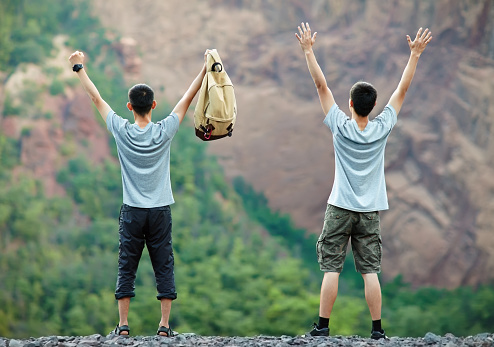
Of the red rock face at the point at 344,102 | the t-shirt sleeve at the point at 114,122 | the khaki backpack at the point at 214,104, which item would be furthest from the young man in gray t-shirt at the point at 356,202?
the red rock face at the point at 344,102

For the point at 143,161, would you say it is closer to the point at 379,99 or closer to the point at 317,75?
the point at 317,75

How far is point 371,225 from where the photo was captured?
392 centimetres

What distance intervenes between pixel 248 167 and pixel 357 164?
1830cm

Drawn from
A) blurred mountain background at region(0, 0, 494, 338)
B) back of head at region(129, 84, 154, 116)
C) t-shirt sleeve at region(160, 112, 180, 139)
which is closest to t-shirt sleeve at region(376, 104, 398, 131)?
t-shirt sleeve at region(160, 112, 180, 139)

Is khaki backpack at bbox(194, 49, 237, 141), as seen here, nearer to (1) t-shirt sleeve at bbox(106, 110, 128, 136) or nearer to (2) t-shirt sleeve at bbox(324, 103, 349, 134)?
(1) t-shirt sleeve at bbox(106, 110, 128, 136)

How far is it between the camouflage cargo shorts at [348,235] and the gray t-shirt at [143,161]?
3.36 ft

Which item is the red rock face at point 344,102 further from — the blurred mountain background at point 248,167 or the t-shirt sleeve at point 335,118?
the t-shirt sleeve at point 335,118

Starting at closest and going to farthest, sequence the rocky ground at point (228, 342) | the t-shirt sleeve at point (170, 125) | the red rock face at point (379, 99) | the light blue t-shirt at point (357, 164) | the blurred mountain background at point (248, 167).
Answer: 1. the rocky ground at point (228, 342)
2. the light blue t-shirt at point (357, 164)
3. the t-shirt sleeve at point (170, 125)
4. the blurred mountain background at point (248, 167)
5. the red rock face at point (379, 99)

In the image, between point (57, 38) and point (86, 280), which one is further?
point (57, 38)

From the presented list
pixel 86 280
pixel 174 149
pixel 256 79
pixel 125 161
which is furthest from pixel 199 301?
pixel 125 161

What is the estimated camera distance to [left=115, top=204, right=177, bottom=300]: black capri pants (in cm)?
396

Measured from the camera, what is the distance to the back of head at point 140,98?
3.97m

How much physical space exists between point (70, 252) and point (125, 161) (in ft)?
52.0

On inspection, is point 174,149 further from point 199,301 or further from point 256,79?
point 199,301
